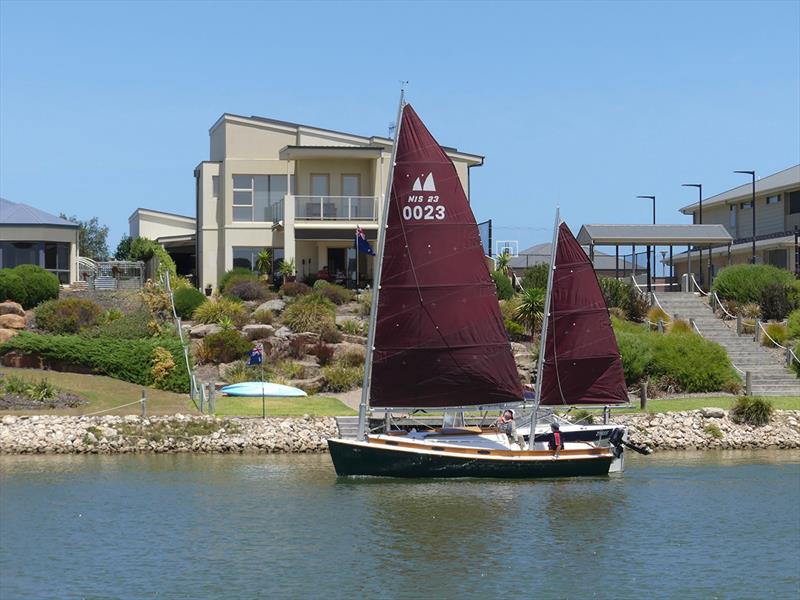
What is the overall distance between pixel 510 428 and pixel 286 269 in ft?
86.0

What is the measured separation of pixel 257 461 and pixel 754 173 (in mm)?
35946

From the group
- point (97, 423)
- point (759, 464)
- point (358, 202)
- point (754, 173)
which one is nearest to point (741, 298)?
point (754, 173)

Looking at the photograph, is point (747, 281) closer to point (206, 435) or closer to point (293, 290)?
point (293, 290)

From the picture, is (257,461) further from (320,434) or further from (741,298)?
(741,298)

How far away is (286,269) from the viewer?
5962cm

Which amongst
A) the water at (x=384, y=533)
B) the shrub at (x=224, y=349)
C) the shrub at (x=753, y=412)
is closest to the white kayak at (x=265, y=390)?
the shrub at (x=224, y=349)

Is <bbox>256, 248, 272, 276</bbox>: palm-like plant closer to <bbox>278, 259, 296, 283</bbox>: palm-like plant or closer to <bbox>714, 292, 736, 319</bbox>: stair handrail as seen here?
<bbox>278, 259, 296, 283</bbox>: palm-like plant

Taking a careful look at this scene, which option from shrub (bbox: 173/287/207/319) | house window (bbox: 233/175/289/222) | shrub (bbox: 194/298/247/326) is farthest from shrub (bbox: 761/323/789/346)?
house window (bbox: 233/175/289/222)

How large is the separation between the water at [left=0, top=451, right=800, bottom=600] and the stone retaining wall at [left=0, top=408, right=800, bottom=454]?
7.32 feet

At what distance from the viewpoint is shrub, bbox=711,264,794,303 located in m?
58.0

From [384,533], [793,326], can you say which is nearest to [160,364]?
[384,533]

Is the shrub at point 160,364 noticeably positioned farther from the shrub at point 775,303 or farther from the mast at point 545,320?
the shrub at point 775,303

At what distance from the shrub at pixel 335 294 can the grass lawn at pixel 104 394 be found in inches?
505

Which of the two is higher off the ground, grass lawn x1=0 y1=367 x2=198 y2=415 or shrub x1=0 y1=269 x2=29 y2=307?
shrub x1=0 y1=269 x2=29 y2=307
